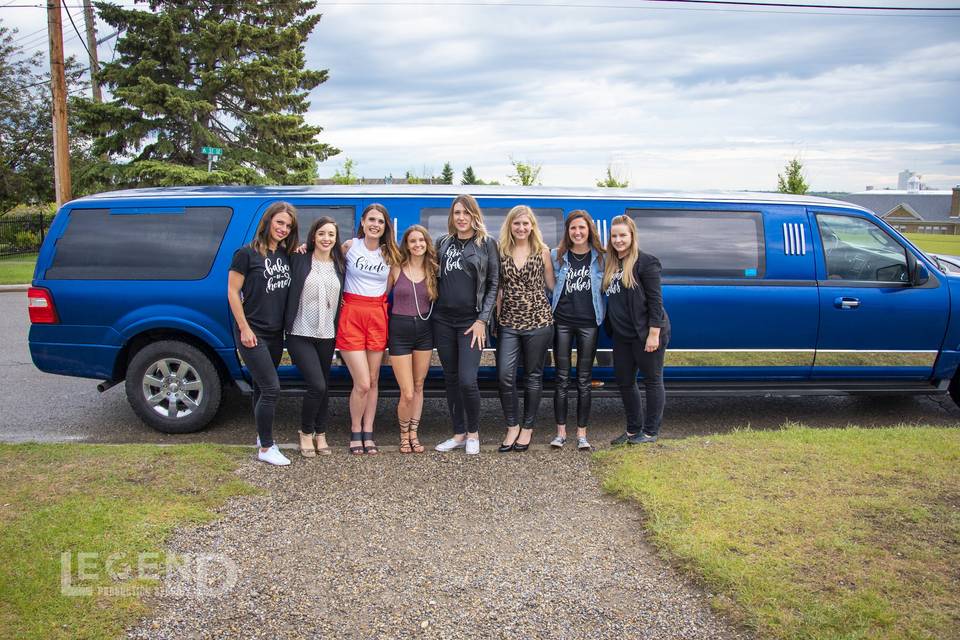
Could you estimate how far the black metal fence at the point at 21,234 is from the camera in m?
28.2

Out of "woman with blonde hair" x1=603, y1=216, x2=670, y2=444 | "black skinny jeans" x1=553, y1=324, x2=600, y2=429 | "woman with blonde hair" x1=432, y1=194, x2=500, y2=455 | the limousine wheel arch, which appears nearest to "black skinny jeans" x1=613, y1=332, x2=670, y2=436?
"woman with blonde hair" x1=603, y1=216, x2=670, y2=444

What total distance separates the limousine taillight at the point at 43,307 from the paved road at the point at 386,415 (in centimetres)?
95

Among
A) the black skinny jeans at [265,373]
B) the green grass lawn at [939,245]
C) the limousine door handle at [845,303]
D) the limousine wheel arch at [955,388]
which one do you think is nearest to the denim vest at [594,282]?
the black skinny jeans at [265,373]

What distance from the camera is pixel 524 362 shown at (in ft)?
18.3

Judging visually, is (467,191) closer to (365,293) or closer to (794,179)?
(365,293)

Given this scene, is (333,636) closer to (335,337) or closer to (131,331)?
(335,337)

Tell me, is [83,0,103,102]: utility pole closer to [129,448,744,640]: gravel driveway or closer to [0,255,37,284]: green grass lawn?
[0,255,37,284]: green grass lawn

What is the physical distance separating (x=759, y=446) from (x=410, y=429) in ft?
7.99

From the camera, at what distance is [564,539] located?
4117 millimetres

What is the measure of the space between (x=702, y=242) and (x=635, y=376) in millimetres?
1332

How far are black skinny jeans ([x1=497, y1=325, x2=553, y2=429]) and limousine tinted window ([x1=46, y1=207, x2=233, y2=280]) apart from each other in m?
2.37

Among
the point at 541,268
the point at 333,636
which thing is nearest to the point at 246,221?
the point at 541,268

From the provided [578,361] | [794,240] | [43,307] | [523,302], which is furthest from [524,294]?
[43,307]

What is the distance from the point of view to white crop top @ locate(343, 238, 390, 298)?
541 cm
